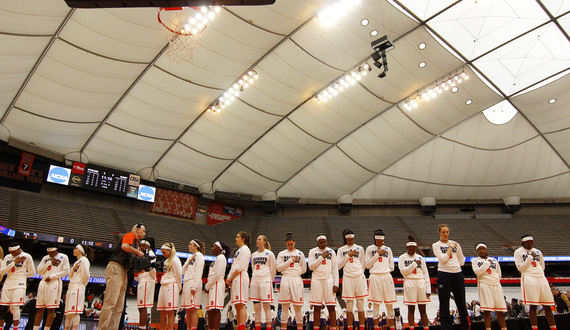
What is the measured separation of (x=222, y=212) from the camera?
3231 cm

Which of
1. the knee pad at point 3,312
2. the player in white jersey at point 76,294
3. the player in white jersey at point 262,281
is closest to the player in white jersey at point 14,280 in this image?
the knee pad at point 3,312

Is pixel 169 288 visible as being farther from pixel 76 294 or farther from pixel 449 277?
pixel 449 277

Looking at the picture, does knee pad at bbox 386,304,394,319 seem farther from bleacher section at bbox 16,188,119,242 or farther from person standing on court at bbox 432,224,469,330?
bleacher section at bbox 16,188,119,242

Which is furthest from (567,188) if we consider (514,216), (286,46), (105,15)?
(105,15)

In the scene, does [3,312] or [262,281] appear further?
[3,312]

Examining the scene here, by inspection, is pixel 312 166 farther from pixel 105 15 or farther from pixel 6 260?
pixel 6 260

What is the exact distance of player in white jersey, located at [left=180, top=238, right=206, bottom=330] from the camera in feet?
24.1

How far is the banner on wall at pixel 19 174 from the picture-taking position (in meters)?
22.1

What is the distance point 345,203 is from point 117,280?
26033mm

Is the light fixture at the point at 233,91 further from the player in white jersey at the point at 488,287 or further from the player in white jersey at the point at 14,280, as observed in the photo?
the player in white jersey at the point at 488,287

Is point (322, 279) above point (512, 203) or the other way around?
the other way around

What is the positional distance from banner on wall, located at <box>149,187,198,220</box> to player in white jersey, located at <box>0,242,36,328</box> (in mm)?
20027

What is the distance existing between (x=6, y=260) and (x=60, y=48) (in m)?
11.5

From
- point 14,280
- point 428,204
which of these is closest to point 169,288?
point 14,280
